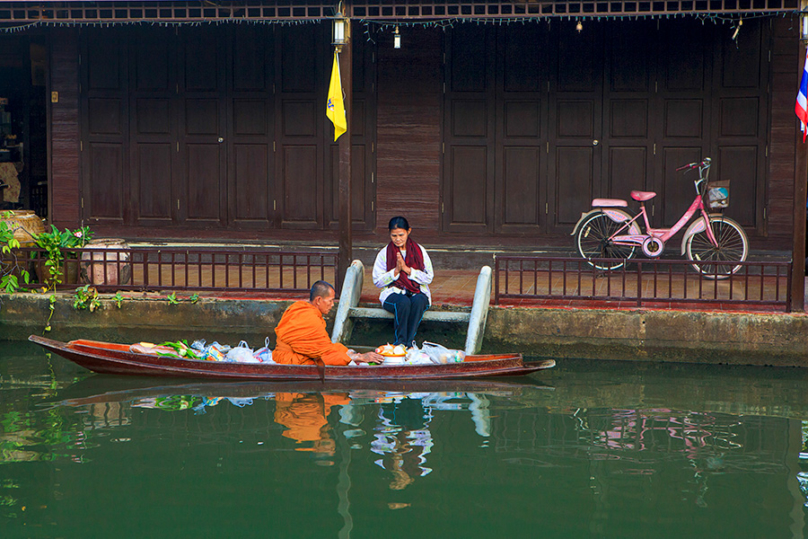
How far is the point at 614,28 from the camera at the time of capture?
1099 cm

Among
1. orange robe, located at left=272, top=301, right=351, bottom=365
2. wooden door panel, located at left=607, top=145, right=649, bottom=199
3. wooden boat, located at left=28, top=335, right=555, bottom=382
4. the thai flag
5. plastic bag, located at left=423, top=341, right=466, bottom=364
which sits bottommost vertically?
wooden boat, located at left=28, top=335, right=555, bottom=382

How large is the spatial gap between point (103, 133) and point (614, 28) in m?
6.67

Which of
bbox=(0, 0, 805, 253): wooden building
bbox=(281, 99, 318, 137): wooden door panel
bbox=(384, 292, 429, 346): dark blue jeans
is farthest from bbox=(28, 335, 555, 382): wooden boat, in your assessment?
bbox=(281, 99, 318, 137): wooden door panel

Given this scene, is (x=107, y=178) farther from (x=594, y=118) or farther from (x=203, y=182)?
(x=594, y=118)

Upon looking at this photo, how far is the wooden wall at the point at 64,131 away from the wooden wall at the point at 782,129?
8699 mm

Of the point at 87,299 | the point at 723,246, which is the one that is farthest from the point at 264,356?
the point at 723,246

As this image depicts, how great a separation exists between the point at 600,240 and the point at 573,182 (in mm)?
890

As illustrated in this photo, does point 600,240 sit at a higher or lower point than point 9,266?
higher

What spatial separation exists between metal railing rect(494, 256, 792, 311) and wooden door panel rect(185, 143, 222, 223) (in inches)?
151

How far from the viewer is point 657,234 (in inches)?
416

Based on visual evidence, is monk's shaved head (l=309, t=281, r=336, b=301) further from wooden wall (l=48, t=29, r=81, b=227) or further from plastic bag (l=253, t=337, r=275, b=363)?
wooden wall (l=48, t=29, r=81, b=227)

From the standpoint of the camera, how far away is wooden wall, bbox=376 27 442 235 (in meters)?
11.5

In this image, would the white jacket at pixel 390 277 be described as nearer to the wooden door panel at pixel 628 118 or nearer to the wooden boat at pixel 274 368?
the wooden boat at pixel 274 368

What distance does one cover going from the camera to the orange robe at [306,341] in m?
8.01
